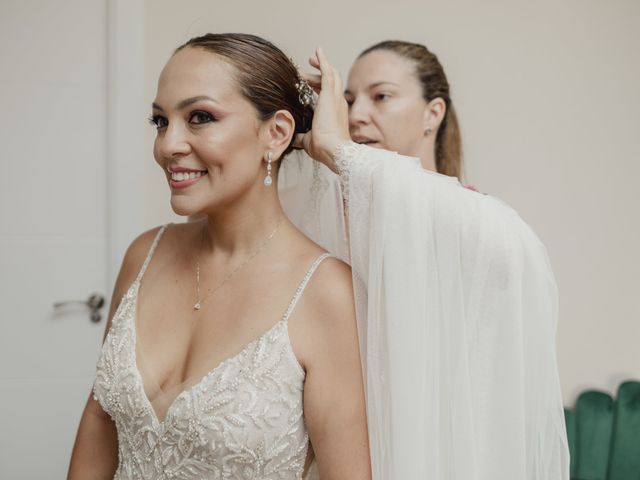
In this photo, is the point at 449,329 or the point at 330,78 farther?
the point at 330,78

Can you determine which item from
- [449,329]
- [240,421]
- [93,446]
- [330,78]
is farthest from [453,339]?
[93,446]

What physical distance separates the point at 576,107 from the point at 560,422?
4.99 ft

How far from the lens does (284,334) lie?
4.21 ft

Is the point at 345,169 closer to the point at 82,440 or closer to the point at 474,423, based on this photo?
the point at 474,423

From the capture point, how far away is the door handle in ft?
8.00

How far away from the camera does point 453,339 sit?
1241 mm

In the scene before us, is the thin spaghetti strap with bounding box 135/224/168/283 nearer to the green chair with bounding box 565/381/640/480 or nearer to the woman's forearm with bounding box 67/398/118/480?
the woman's forearm with bounding box 67/398/118/480

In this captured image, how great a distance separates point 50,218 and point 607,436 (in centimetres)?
203

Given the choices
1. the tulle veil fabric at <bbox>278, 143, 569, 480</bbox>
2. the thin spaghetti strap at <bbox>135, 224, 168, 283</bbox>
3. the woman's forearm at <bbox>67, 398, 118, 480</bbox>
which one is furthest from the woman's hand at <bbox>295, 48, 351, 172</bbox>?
the woman's forearm at <bbox>67, 398, 118, 480</bbox>

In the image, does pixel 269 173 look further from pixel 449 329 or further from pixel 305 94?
pixel 449 329

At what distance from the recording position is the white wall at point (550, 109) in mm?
2373

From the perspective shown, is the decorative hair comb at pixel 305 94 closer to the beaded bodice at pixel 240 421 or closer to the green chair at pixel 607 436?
the beaded bodice at pixel 240 421

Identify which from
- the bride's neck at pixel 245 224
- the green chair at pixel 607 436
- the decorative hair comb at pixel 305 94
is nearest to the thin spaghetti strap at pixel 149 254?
the bride's neck at pixel 245 224

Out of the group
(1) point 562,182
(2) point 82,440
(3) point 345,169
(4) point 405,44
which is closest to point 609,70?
(1) point 562,182
